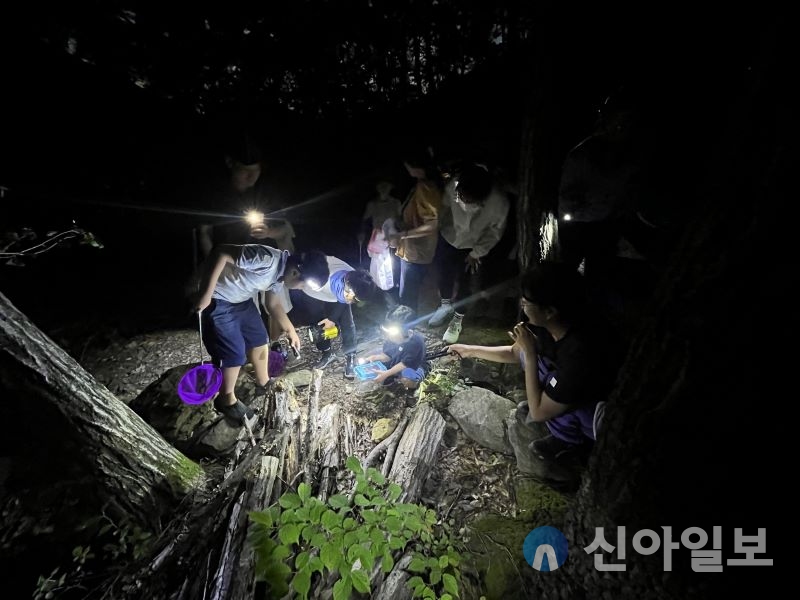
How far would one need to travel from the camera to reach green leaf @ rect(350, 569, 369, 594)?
7.24 ft

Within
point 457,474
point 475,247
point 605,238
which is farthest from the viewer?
point 475,247

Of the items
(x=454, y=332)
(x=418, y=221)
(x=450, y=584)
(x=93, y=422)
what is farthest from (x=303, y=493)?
(x=418, y=221)

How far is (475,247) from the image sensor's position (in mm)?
6289

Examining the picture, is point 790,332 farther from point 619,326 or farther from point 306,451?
point 306,451

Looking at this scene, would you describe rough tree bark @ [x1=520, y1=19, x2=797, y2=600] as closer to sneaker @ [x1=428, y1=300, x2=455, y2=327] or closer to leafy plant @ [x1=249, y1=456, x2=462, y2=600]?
leafy plant @ [x1=249, y1=456, x2=462, y2=600]

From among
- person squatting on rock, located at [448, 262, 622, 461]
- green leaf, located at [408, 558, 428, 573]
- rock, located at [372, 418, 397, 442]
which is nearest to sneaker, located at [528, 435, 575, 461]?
person squatting on rock, located at [448, 262, 622, 461]

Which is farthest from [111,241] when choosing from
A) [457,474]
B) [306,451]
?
[457,474]

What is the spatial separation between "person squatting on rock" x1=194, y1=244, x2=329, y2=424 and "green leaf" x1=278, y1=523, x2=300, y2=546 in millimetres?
1746

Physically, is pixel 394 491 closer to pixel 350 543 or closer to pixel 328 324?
pixel 350 543

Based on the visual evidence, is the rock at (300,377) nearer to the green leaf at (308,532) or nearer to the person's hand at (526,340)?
the green leaf at (308,532)

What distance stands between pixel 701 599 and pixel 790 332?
154 centimetres

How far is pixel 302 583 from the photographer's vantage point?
7.14ft

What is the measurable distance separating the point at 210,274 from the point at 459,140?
6217 millimetres

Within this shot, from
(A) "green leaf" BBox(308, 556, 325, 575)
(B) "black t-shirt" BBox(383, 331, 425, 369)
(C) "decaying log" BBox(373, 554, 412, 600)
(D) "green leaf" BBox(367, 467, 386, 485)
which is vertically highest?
(B) "black t-shirt" BBox(383, 331, 425, 369)
